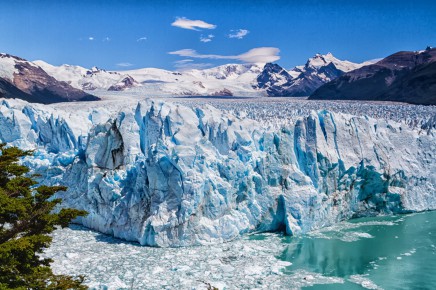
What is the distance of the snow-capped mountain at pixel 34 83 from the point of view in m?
59.4

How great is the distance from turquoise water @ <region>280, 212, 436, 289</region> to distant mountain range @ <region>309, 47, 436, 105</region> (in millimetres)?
36070

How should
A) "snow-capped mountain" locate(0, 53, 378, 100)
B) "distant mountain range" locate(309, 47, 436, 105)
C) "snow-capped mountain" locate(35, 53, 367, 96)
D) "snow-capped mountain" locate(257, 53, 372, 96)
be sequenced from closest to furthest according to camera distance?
"distant mountain range" locate(309, 47, 436, 105) < "snow-capped mountain" locate(0, 53, 378, 100) < "snow-capped mountain" locate(35, 53, 367, 96) < "snow-capped mountain" locate(257, 53, 372, 96)

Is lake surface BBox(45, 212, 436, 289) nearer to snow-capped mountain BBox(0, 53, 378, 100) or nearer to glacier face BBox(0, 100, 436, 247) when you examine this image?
glacier face BBox(0, 100, 436, 247)

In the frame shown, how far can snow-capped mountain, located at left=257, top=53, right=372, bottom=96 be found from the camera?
328 feet

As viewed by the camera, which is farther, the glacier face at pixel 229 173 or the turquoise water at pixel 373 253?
the glacier face at pixel 229 173

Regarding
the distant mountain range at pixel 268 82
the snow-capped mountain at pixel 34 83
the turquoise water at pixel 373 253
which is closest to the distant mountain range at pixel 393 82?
the distant mountain range at pixel 268 82

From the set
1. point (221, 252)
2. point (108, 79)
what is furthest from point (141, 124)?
point (108, 79)

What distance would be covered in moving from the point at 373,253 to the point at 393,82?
54037 mm

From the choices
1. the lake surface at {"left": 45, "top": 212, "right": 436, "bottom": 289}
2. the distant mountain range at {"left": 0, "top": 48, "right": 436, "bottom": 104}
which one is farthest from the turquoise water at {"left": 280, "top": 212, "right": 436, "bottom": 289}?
the distant mountain range at {"left": 0, "top": 48, "right": 436, "bottom": 104}

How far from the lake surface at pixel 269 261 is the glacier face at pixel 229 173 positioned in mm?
629

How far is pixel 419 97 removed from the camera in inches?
1865

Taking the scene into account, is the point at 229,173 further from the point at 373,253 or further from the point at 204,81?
the point at 204,81

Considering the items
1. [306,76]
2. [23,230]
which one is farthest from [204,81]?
[23,230]

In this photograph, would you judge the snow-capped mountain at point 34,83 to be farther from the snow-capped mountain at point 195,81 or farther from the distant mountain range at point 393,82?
the distant mountain range at point 393,82
